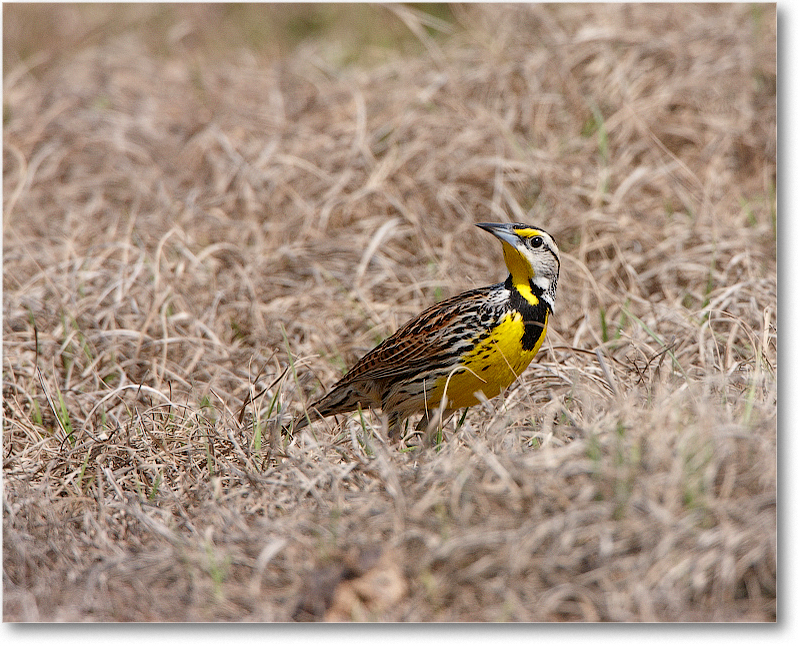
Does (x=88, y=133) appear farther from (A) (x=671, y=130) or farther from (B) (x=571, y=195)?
(A) (x=671, y=130)

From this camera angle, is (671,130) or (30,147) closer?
(671,130)

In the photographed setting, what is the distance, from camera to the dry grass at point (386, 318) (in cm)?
249

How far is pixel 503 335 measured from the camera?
3.34 m

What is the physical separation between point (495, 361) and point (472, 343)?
0.35 feet

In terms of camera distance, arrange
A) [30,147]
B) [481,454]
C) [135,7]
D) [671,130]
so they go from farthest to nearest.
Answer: [135,7], [30,147], [671,130], [481,454]

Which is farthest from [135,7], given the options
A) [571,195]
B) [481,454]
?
[481,454]

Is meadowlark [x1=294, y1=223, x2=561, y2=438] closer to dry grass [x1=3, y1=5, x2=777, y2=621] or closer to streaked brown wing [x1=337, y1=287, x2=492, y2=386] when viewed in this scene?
streaked brown wing [x1=337, y1=287, x2=492, y2=386]

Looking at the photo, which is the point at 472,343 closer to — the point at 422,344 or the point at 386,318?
the point at 422,344

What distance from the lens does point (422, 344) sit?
349 centimetres

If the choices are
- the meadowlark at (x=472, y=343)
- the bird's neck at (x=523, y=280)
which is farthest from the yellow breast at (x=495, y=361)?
the bird's neck at (x=523, y=280)

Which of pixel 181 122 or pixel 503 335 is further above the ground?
pixel 181 122

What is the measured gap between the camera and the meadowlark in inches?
132

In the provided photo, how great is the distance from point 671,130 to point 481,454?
11.7 ft

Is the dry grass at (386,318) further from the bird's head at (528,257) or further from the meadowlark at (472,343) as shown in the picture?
the bird's head at (528,257)
